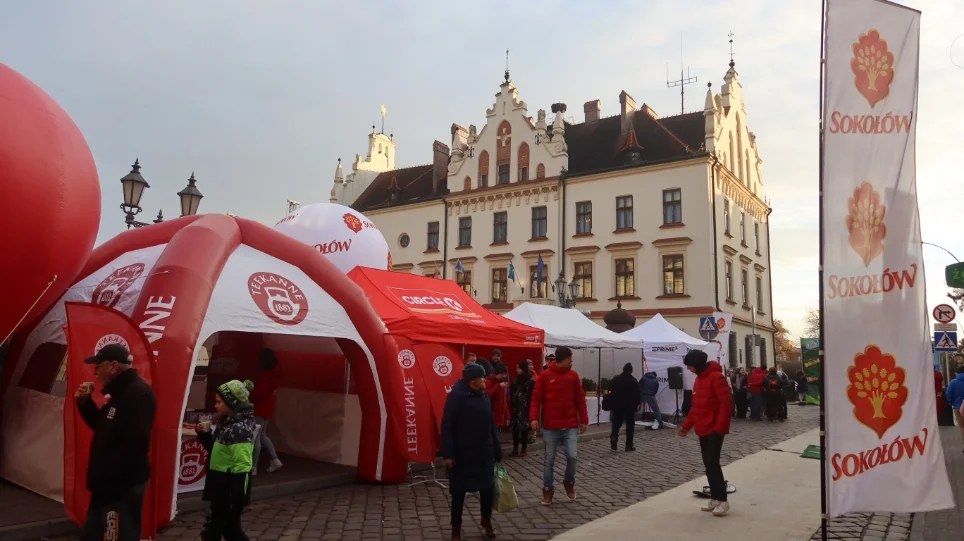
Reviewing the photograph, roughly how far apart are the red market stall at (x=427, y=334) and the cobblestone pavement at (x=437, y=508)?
3.11ft

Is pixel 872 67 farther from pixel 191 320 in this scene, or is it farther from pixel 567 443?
pixel 191 320

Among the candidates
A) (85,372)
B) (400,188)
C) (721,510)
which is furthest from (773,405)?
(400,188)

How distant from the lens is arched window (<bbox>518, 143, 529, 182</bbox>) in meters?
35.1

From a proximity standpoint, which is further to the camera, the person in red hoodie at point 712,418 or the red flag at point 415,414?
the red flag at point 415,414

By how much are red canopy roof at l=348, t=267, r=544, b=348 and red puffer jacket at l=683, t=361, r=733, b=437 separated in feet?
13.4

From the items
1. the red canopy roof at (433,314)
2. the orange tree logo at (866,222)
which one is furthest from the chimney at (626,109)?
the orange tree logo at (866,222)

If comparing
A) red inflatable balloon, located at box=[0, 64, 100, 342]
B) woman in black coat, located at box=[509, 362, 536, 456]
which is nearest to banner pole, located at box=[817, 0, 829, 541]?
red inflatable balloon, located at box=[0, 64, 100, 342]

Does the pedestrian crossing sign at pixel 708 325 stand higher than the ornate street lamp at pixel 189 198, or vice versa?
the ornate street lamp at pixel 189 198

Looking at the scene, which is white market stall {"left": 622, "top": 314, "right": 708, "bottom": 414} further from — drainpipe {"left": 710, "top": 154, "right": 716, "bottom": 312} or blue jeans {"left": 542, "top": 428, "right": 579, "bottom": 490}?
blue jeans {"left": 542, "top": 428, "right": 579, "bottom": 490}

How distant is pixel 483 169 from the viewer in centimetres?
3647

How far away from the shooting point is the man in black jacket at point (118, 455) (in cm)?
413

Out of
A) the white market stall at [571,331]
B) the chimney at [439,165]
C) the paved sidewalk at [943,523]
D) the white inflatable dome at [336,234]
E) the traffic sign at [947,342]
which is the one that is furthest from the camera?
the chimney at [439,165]

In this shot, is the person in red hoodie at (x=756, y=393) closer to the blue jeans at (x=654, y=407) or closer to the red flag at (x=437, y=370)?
the blue jeans at (x=654, y=407)

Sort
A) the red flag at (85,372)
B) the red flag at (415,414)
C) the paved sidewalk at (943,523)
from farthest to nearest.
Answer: the red flag at (415,414) < the paved sidewalk at (943,523) < the red flag at (85,372)
